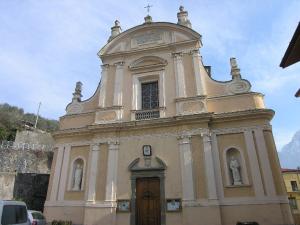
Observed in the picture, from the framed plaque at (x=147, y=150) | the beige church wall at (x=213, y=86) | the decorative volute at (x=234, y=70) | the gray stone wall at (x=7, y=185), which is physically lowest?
the gray stone wall at (x=7, y=185)

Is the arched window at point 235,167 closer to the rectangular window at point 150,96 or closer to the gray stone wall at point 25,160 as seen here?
the rectangular window at point 150,96

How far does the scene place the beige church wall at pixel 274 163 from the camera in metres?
10.7

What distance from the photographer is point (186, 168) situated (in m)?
11.7

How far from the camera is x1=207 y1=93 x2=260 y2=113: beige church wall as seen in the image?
12.4 metres

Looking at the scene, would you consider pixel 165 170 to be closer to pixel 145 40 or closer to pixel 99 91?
pixel 99 91

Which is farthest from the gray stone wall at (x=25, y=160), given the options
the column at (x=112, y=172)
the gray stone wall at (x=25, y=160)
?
the column at (x=112, y=172)

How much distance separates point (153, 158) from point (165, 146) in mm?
799

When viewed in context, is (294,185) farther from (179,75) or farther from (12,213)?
(12,213)

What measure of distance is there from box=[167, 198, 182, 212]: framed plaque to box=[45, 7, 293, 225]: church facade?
0.14 feet

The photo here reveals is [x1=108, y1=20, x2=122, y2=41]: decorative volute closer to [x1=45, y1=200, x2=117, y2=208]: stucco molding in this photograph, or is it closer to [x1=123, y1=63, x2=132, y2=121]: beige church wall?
[x1=123, y1=63, x2=132, y2=121]: beige church wall

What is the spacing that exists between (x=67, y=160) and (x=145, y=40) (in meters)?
8.09

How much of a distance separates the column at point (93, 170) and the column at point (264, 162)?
7.55 meters

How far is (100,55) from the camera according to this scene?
1575 cm

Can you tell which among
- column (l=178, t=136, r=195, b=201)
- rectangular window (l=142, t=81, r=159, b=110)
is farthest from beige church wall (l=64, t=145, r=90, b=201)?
column (l=178, t=136, r=195, b=201)
